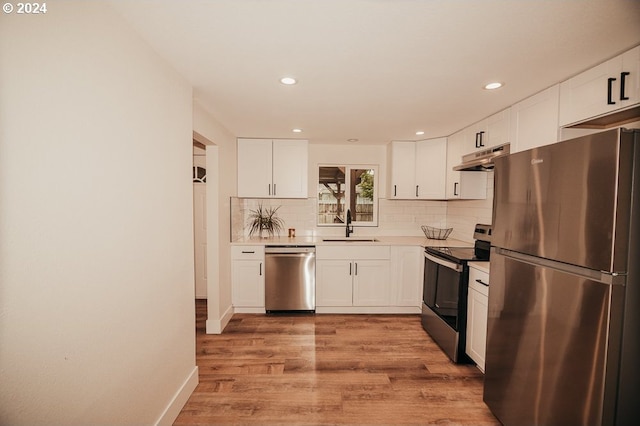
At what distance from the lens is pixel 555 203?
56.2 inches

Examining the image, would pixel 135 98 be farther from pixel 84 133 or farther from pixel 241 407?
pixel 241 407

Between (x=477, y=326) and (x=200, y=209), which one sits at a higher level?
(x=200, y=209)

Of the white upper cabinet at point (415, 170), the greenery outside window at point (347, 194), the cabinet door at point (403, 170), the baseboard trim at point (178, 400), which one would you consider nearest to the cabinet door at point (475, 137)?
the white upper cabinet at point (415, 170)

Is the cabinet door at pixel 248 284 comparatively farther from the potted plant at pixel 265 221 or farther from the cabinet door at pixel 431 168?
the cabinet door at pixel 431 168

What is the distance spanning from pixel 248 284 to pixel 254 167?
1602 millimetres

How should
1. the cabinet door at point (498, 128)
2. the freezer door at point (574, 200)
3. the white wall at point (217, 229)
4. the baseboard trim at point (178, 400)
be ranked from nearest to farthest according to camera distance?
1. the freezer door at point (574, 200)
2. the baseboard trim at point (178, 400)
3. the cabinet door at point (498, 128)
4. the white wall at point (217, 229)

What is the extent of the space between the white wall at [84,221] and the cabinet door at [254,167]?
202 centimetres

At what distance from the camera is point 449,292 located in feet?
9.09

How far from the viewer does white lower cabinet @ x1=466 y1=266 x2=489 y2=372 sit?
2322 mm

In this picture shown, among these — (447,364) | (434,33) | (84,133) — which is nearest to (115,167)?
(84,133)

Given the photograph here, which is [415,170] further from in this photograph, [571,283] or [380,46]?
[571,283]

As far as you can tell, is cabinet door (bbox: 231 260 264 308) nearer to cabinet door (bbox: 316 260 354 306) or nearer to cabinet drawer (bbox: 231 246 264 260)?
cabinet drawer (bbox: 231 246 264 260)

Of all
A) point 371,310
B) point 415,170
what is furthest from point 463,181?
point 371,310

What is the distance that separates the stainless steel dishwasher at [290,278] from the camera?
12.0ft
